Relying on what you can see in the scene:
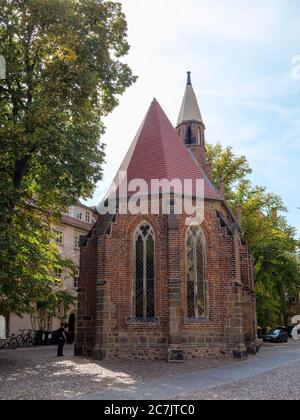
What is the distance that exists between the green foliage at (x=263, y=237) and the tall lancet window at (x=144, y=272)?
12.1 m

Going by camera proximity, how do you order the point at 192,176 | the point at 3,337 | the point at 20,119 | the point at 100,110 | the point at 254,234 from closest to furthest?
1. the point at 20,119
2. the point at 100,110
3. the point at 192,176
4. the point at 3,337
5. the point at 254,234

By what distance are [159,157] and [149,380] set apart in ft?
35.1

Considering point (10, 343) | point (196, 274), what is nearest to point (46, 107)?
point (196, 274)

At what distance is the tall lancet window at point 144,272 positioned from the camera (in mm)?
16906

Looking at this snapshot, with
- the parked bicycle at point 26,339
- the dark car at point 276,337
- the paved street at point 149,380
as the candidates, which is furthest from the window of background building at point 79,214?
the paved street at point 149,380

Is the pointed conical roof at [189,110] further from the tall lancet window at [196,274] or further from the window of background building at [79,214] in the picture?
the window of background building at [79,214]

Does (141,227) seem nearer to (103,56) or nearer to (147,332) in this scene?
(147,332)

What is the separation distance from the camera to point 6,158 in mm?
14836

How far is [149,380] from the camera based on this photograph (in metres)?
11.3

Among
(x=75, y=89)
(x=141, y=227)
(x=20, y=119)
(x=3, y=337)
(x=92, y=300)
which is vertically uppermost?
(x=75, y=89)

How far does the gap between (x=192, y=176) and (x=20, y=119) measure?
26.9 ft

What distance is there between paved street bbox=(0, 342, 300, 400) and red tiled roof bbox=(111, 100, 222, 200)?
7.62 meters

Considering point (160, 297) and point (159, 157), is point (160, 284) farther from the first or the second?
point (159, 157)
